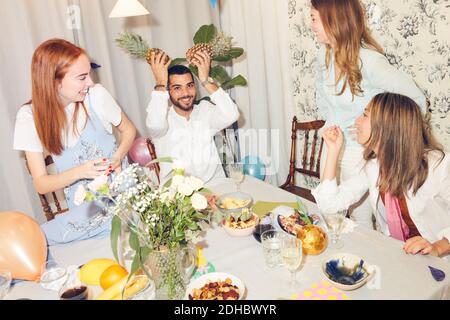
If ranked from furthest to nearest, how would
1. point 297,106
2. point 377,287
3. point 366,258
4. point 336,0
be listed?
point 297,106 → point 336,0 → point 366,258 → point 377,287

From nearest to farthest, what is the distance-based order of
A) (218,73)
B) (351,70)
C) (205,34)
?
1. (351,70)
2. (205,34)
3. (218,73)

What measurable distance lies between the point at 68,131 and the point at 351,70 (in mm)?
1590

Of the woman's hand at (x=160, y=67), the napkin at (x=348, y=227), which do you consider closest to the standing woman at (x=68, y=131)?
the woman's hand at (x=160, y=67)

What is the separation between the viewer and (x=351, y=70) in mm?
2170

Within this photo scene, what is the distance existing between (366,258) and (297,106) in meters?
2.10

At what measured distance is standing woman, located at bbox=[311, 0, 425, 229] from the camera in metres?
2.09

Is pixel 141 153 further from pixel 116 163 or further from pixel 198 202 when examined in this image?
pixel 198 202

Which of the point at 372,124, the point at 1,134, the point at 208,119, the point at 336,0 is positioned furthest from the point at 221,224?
the point at 1,134

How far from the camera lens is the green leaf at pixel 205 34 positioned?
2.88 metres

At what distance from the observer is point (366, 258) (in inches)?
51.2

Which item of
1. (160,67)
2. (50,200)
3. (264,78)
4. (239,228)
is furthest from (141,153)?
(239,228)

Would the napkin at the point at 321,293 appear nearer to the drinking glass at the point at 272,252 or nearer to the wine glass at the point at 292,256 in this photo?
the wine glass at the point at 292,256

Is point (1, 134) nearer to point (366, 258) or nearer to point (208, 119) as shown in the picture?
point (208, 119)

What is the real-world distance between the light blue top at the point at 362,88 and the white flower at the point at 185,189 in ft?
4.67
